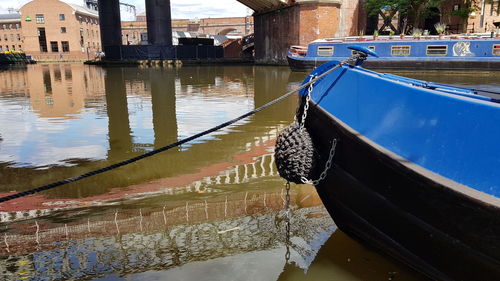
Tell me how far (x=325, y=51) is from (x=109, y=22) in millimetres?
25838

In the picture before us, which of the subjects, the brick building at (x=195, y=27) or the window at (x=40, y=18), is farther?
the brick building at (x=195, y=27)

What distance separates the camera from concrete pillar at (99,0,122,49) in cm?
3675

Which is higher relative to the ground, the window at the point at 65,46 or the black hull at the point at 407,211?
the window at the point at 65,46

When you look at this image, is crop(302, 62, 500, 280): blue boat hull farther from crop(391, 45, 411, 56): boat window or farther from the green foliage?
the green foliage

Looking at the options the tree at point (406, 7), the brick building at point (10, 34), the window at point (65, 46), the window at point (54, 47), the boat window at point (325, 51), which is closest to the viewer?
the boat window at point (325, 51)

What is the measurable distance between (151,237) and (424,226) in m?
2.04

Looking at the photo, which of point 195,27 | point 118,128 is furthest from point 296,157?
point 195,27

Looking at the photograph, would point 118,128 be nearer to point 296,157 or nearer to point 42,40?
point 296,157

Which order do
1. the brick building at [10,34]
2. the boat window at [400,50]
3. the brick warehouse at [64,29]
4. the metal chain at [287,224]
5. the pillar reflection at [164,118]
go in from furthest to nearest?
the brick building at [10,34], the brick warehouse at [64,29], the boat window at [400,50], the pillar reflection at [164,118], the metal chain at [287,224]

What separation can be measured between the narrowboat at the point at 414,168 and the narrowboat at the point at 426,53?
49.4 feet

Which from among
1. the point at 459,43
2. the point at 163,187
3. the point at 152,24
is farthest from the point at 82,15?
the point at 163,187

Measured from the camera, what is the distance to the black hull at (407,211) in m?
1.93

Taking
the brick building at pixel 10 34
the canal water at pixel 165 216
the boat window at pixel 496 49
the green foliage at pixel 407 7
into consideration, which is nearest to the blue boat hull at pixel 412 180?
the canal water at pixel 165 216

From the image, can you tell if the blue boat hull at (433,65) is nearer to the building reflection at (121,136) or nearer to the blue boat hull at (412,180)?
the building reflection at (121,136)
